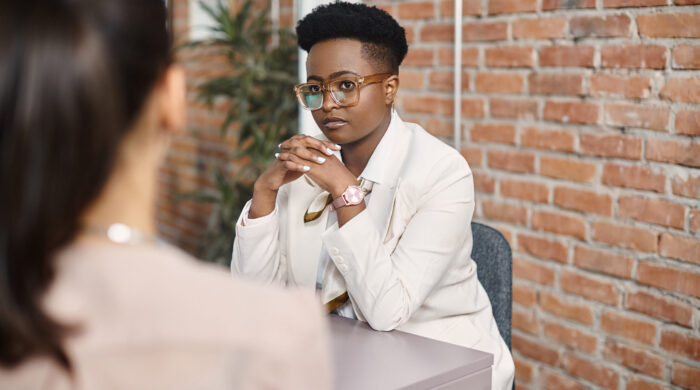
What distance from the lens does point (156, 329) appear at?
65cm

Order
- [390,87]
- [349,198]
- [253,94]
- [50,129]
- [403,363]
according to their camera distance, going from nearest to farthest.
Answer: [50,129] → [403,363] → [349,198] → [390,87] → [253,94]

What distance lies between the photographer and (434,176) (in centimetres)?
179

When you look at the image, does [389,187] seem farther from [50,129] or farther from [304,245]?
[50,129]

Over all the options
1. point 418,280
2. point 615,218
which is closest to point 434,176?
point 418,280

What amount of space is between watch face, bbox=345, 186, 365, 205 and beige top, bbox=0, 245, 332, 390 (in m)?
0.94

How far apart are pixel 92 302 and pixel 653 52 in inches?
72.2

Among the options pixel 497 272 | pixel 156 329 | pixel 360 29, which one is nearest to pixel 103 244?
pixel 156 329

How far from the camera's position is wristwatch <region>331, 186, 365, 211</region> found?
5.43 ft

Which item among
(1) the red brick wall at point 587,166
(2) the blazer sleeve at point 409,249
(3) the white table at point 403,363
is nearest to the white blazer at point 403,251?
(2) the blazer sleeve at point 409,249

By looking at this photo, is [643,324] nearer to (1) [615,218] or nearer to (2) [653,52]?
(1) [615,218]

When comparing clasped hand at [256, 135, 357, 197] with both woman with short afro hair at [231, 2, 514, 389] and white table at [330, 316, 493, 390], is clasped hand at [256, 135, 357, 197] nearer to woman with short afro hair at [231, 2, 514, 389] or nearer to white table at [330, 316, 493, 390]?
woman with short afro hair at [231, 2, 514, 389]

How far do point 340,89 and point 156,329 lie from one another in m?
1.24

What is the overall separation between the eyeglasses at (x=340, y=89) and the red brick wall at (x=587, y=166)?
0.79 metres

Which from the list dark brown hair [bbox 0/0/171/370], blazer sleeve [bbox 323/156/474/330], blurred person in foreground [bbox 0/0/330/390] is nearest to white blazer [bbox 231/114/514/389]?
blazer sleeve [bbox 323/156/474/330]
